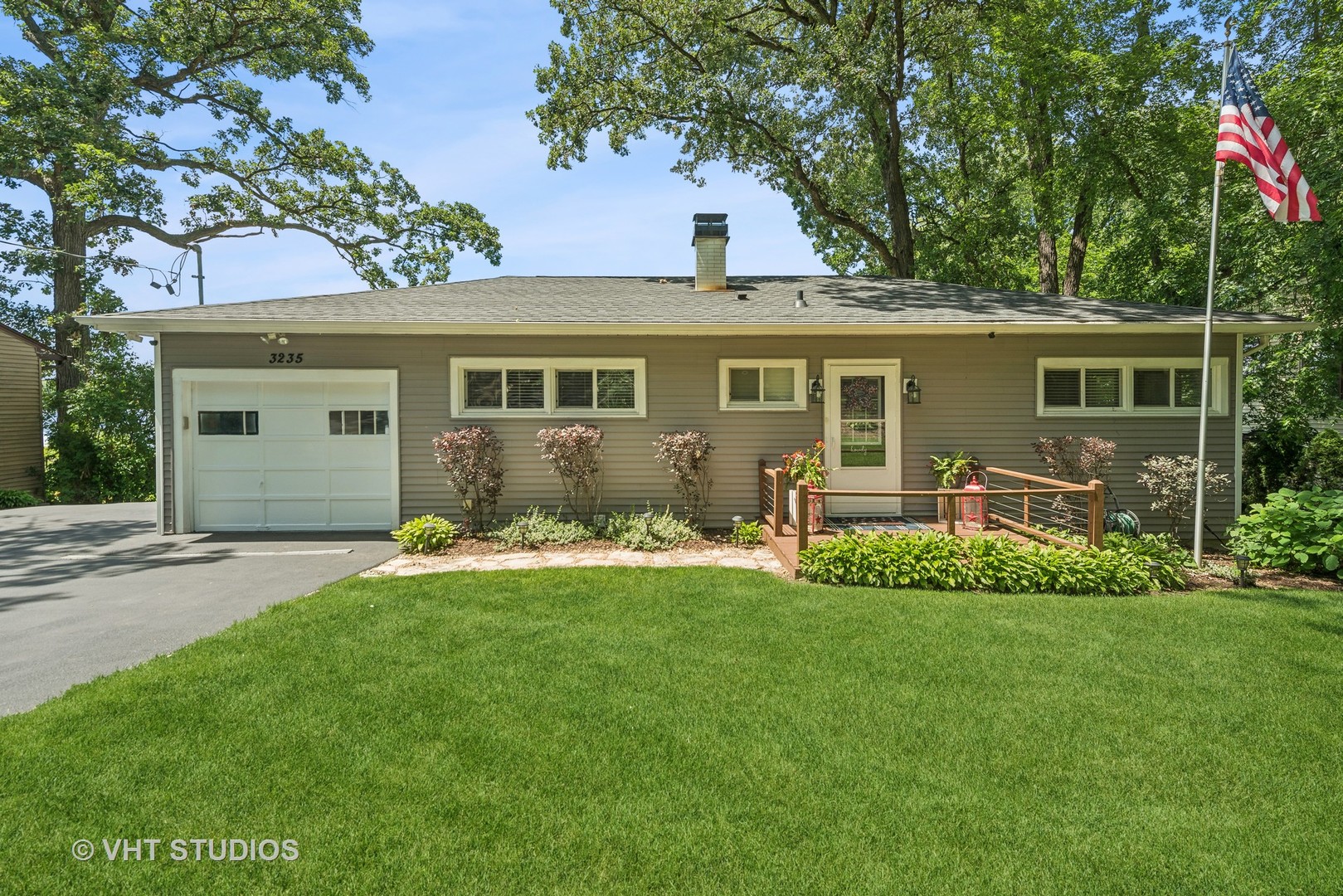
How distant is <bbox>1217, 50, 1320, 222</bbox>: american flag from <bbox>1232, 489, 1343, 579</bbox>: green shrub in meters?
3.02

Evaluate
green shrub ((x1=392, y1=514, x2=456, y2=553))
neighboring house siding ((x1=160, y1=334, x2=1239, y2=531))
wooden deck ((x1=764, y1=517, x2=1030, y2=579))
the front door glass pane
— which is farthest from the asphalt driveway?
the front door glass pane

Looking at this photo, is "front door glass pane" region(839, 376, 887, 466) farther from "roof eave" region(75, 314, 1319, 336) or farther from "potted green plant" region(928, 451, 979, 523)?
"roof eave" region(75, 314, 1319, 336)

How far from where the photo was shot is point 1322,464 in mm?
9133

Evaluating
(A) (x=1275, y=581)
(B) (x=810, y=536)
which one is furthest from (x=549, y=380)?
(A) (x=1275, y=581)

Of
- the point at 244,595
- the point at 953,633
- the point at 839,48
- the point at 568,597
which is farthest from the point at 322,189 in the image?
the point at 953,633

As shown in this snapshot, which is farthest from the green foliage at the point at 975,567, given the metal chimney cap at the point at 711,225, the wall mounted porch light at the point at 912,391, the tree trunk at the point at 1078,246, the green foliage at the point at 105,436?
the green foliage at the point at 105,436

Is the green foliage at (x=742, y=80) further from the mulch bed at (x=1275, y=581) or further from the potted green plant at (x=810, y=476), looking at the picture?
the mulch bed at (x=1275, y=581)

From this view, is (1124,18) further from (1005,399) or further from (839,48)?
(1005,399)

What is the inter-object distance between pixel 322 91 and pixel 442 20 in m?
12.0

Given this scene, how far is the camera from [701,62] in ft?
45.4

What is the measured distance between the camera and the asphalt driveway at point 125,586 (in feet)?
13.9

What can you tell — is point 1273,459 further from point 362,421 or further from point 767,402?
point 362,421

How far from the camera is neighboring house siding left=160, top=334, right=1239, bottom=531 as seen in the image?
28.6ft

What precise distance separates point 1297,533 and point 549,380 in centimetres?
882
